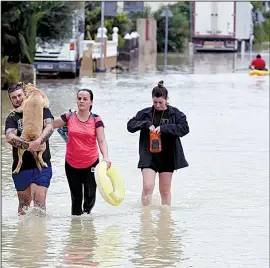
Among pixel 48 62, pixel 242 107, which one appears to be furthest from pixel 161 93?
pixel 48 62

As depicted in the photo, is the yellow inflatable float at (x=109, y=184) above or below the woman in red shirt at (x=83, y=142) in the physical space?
below

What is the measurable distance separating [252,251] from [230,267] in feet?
2.57

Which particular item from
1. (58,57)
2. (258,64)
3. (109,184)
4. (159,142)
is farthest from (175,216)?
(258,64)

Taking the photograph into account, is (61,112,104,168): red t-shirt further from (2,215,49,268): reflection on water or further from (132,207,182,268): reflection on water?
(132,207,182,268): reflection on water

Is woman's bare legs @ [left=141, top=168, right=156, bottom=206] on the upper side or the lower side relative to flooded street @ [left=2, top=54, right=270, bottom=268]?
upper

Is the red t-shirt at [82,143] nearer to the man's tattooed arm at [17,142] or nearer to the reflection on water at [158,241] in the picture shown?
the man's tattooed arm at [17,142]

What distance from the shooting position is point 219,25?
2667 inches

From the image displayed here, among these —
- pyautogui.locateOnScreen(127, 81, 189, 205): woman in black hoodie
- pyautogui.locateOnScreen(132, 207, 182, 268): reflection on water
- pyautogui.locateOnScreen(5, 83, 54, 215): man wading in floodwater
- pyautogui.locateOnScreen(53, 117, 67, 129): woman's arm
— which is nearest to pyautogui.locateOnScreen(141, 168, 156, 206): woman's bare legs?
pyautogui.locateOnScreen(127, 81, 189, 205): woman in black hoodie

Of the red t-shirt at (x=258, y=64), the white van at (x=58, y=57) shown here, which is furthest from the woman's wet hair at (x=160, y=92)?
the red t-shirt at (x=258, y=64)

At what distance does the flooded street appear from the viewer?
30.9 feet

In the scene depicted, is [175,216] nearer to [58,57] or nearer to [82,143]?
[82,143]

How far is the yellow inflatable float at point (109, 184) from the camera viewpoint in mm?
10344

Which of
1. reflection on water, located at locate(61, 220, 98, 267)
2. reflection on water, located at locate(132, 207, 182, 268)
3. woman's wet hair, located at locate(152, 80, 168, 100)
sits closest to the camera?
reflection on water, located at locate(61, 220, 98, 267)

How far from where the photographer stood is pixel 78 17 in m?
38.9
